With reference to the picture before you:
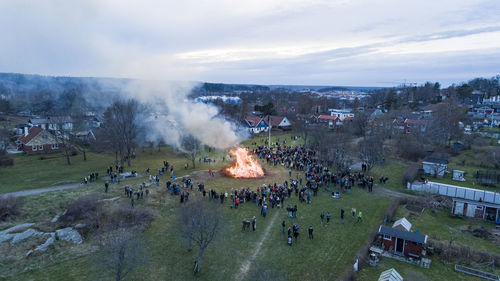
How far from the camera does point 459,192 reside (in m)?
25.3

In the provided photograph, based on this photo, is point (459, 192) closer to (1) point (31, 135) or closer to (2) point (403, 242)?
(2) point (403, 242)

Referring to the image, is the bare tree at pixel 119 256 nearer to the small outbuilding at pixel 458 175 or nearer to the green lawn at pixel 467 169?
the green lawn at pixel 467 169

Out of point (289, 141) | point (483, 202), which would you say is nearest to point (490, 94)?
point (289, 141)

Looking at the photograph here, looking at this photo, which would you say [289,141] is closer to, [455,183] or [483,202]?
[455,183]

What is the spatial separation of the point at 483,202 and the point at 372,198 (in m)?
7.88

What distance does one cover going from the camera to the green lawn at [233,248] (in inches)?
564

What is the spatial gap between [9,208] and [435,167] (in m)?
38.6

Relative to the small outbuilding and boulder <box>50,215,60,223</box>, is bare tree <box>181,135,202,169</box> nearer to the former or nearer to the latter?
boulder <box>50,215,60,223</box>

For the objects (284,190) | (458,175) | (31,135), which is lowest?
(458,175)

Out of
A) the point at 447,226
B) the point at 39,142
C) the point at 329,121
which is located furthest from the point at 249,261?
the point at 329,121

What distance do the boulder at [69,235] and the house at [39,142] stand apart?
1003 inches

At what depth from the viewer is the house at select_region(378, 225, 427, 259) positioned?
16094mm

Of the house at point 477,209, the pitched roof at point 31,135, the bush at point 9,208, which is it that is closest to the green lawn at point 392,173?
the house at point 477,209

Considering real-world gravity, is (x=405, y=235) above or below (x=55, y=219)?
above
